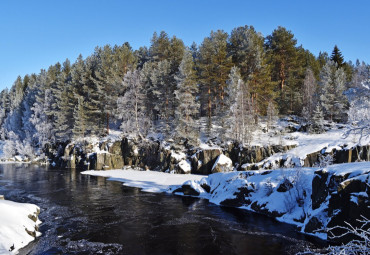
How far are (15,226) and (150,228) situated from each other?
21.2ft

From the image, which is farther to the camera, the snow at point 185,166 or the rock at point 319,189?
the snow at point 185,166

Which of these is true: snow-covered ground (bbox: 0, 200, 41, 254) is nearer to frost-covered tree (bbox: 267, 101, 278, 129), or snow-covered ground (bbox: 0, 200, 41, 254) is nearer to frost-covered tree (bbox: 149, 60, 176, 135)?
frost-covered tree (bbox: 149, 60, 176, 135)

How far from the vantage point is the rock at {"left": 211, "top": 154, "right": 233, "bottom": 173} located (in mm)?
32219

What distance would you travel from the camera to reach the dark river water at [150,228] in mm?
11461

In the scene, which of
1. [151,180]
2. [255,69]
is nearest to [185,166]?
[151,180]

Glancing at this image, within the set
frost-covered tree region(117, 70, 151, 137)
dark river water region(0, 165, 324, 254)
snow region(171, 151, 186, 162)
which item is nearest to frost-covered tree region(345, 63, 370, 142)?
dark river water region(0, 165, 324, 254)

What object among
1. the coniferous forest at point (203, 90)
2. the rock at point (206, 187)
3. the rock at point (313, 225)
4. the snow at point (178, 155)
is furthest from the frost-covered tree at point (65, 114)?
the rock at point (313, 225)

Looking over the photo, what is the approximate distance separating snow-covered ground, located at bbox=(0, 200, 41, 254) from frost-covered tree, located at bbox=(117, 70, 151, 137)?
1122 inches

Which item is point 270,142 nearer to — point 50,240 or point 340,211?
point 340,211

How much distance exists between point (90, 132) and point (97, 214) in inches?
1385

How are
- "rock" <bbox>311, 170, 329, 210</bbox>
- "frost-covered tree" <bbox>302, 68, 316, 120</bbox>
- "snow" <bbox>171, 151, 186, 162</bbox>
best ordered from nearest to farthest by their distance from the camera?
"rock" <bbox>311, 170, 329, 210</bbox> < "snow" <bbox>171, 151, 186, 162</bbox> < "frost-covered tree" <bbox>302, 68, 316, 120</bbox>

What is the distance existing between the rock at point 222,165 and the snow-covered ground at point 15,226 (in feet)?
71.1

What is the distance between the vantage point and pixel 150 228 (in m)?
14.2

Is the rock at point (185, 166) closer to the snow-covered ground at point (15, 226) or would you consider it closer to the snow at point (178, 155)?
the snow at point (178, 155)
